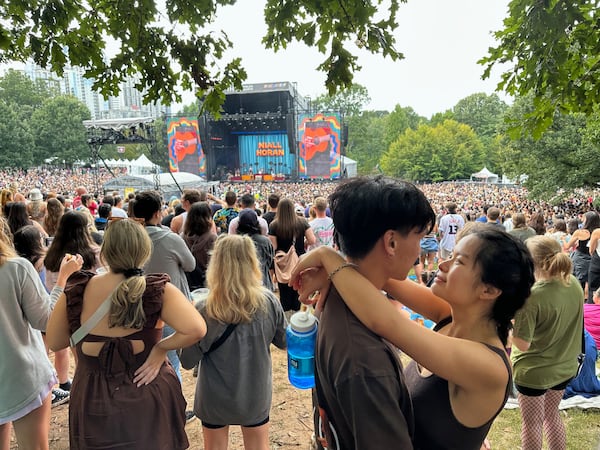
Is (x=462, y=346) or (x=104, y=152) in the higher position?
(x=104, y=152)

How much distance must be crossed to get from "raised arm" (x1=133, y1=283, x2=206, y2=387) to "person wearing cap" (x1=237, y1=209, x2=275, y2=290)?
2.07 meters

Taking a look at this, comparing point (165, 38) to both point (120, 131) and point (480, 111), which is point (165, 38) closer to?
point (120, 131)

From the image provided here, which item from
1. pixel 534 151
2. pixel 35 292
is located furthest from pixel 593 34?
pixel 534 151

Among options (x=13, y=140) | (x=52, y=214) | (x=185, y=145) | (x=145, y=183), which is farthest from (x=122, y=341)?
(x=13, y=140)

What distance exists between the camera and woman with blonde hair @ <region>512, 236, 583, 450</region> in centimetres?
247

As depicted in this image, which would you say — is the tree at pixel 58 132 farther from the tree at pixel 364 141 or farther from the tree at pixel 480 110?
the tree at pixel 480 110

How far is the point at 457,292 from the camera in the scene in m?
→ 1.27

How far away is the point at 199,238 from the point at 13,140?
5155 centimetres

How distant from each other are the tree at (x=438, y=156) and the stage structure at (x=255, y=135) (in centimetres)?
1694

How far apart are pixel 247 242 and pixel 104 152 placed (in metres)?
72.6

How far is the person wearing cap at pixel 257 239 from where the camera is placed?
13.7 feet

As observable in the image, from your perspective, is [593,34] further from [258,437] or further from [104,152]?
[104,152]

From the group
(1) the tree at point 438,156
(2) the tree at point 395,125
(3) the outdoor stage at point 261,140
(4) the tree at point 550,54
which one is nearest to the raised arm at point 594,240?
(4) the tree at point 550,54

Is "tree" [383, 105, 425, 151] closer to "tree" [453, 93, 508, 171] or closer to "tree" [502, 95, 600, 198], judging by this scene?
"tree" [453, 93, 508, 171]
